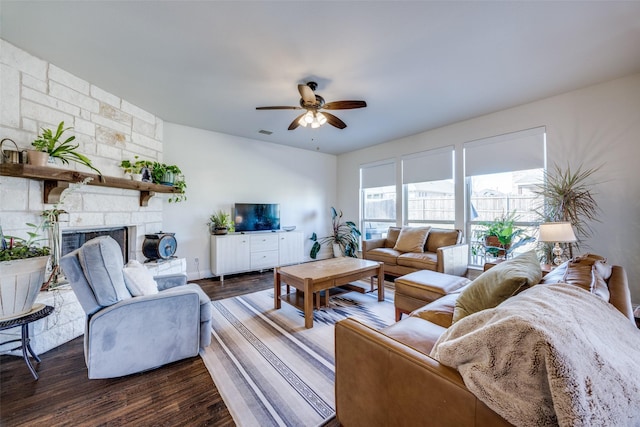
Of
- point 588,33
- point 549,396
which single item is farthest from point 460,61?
point 549,396

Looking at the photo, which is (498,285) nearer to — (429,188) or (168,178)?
(429,188)

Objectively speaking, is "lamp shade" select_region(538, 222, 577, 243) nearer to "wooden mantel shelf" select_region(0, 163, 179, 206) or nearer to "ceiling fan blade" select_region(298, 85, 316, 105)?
"ceiling fan blade" select_region(298, 85, 316, 105)

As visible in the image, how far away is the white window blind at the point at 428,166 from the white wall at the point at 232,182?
2.06m

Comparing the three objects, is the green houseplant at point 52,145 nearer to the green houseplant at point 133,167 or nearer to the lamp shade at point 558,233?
the green houseplant at point 133,167

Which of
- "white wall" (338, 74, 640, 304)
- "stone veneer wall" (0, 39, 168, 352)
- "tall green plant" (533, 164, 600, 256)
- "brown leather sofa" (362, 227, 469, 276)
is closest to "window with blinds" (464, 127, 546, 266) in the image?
"white wall" (338, 74, 640, 304)

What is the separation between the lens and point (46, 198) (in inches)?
90.5

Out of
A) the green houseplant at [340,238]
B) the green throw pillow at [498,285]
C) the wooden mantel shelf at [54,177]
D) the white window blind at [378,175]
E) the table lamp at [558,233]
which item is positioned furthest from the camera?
the green houseplant at [340,238]

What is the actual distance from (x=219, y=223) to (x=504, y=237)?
4.34 metres

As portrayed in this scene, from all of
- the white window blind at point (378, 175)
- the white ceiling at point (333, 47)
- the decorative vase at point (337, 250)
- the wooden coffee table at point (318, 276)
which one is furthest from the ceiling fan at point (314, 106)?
the decorative vase at point (337, 250)

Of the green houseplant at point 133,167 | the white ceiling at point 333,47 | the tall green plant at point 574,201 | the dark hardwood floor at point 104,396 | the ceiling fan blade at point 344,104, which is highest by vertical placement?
the white ceiling at point 333,47

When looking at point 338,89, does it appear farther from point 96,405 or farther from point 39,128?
point 96,405

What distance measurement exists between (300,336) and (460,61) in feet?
9.92

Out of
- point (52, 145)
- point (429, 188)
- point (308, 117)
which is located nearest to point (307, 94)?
point (308, 117)

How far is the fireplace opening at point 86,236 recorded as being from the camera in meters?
2.65
